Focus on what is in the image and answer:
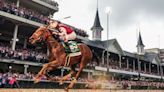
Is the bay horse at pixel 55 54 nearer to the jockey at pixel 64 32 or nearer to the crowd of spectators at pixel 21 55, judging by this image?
the jockey at pixel 64 32

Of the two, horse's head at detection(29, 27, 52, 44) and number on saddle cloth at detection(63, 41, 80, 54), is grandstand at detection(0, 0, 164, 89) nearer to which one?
number on saddle cloth at detection(63, 41, 80, 54)

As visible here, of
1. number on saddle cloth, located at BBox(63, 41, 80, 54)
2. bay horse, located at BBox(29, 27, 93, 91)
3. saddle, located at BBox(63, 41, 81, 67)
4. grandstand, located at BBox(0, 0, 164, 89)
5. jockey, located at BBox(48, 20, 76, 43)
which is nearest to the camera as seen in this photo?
bay horse, located at BBox(29, 27, 93, 91)

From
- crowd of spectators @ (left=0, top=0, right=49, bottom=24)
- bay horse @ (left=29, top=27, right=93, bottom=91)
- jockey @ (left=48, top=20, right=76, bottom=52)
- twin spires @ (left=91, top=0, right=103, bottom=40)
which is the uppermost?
twin spires @ (left=91, top=0, right=103, bottom=40)

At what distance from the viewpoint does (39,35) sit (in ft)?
21.0

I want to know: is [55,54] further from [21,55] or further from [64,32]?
[21,55]

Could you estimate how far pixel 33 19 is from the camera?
26406 millimetres

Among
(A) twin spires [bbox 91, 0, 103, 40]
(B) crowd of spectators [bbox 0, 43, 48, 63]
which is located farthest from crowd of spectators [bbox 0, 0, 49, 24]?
(A) twin spires [bbox 91, 0, 103, 40]

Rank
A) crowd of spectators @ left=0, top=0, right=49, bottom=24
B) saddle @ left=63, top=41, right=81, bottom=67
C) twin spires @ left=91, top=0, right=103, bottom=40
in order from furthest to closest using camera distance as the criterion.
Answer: twin spires @ left=91, top=0, right=103, bottom=40 → crowd of spectators @ left=0, top=0, right=49, bottom=24 → saddle @ left=63, top=41, right=81, bottom=67

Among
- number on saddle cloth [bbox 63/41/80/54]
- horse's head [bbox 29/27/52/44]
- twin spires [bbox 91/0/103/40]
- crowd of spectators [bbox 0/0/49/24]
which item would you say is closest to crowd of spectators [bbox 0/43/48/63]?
crowd of spectators [bbox 0/0/49/24]

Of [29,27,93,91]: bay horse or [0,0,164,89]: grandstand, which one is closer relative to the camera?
[29,27,93,91]: bay horse

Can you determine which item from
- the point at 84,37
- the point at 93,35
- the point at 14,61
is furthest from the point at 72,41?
the point at 93,35

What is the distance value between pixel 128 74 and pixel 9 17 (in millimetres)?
33973

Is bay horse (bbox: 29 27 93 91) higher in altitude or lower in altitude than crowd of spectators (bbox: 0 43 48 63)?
Answer: lower

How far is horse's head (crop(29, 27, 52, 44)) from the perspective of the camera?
634 centimetres
